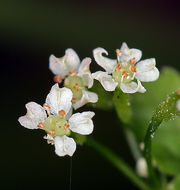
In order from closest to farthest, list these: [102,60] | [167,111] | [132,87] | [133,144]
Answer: [167,111] → [132,87] → [102,60] → [133,144]

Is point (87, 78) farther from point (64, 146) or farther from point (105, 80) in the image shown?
point (64, 146)

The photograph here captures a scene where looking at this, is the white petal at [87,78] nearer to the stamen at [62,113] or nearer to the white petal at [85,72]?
the white petal at [85,72]

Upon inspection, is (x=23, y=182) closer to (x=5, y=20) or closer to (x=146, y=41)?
(x=5, y=20)

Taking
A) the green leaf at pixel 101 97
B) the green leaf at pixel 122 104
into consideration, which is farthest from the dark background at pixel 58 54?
the green leaf at pixel 122 104

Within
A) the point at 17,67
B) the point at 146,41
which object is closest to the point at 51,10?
the point at 17,67

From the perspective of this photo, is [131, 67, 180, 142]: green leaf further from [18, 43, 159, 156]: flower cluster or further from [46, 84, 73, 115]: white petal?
[46, 84, 73, 115]: white petal

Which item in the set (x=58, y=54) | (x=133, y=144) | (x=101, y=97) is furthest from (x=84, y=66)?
(x=58, y=54)
